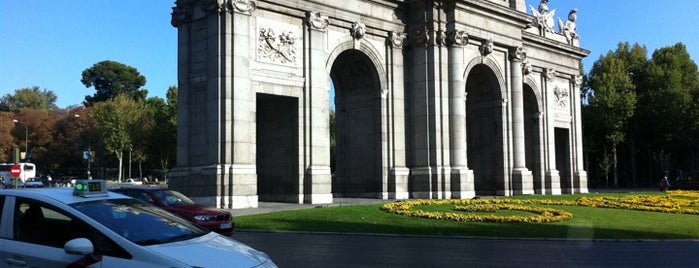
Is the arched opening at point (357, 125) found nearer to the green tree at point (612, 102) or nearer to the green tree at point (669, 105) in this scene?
the green tree at point (612, 102)

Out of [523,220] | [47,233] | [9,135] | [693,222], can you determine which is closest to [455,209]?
[523,220]

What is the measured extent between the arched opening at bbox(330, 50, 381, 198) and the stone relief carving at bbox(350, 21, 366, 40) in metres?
1.01

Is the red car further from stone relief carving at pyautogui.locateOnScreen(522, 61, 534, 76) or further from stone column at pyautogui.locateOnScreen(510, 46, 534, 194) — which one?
stone relief carving at pyautogui.locateOnScreen(522, 61, 534, 76)

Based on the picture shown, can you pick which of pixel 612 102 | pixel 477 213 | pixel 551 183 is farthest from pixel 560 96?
pixel 477 213

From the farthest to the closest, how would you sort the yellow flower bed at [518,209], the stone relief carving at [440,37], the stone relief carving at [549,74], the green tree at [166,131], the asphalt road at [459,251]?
the green tree at [166,131] → the stone relief carving at [549,74] → the stone relief carving at [440,37] → the yellow flower bed at [518,209] → the asphalt road at [459,251]

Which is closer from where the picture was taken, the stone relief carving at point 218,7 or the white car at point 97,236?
the white car at point 97,236

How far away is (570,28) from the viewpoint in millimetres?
51219

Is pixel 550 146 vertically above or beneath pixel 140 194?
above

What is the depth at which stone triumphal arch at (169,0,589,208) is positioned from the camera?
1074 inches

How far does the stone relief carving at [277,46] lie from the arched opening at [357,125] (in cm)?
480

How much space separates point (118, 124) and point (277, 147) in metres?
55.3

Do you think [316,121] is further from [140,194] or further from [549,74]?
[549,74]

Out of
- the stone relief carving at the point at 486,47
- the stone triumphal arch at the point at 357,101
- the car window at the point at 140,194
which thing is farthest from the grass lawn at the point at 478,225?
the stone relief carving at the point at 486,47

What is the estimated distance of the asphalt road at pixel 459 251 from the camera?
1237 centimetres
